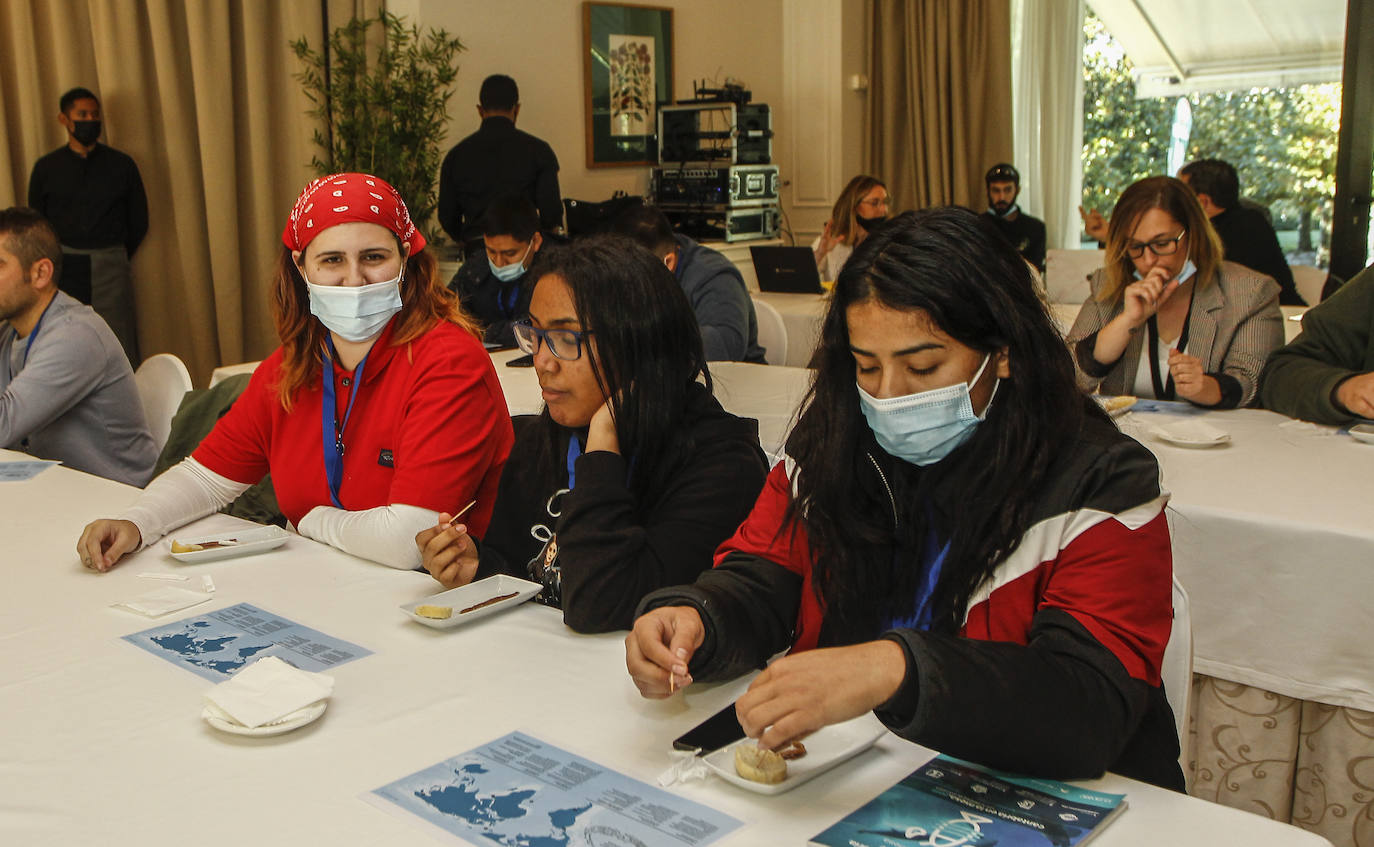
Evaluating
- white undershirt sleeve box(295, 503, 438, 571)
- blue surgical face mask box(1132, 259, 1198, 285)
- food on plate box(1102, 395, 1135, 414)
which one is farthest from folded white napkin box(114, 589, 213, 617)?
blue surgical face mask box(1132, 259, 1198, 285)

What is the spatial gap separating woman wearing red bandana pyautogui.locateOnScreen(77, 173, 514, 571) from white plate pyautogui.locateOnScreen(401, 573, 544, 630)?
0.31 meters

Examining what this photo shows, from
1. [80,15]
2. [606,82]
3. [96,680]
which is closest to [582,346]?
[96,680]

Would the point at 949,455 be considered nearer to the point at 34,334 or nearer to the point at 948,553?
the point at 948,553

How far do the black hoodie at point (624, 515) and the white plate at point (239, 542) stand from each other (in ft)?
1.16

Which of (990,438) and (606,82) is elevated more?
(606,82)

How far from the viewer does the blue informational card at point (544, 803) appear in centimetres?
100

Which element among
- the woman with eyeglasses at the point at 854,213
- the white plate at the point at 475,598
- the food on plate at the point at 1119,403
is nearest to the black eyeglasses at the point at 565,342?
the white plate at the point at 475,598

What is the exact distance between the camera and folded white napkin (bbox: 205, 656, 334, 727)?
4.00 feet

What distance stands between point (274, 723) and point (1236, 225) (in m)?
4.60

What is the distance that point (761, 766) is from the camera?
108 centimetres

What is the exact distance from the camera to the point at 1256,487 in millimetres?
2145

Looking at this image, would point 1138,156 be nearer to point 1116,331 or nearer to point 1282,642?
point 1116,331

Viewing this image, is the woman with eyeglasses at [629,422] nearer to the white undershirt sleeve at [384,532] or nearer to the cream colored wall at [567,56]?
the white undershirt sleeve at [384,532]

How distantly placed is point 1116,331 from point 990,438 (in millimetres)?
1744
